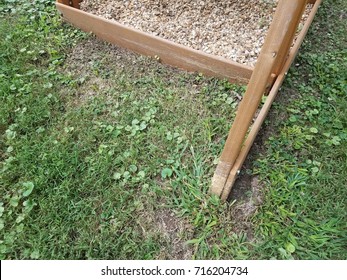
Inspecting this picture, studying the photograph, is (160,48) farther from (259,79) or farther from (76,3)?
(259,79)

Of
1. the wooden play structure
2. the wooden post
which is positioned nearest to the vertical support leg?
the wooden play structure

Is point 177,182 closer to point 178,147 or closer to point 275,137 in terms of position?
point 178,147

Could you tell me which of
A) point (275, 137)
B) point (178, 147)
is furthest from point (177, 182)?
point (275, 137)

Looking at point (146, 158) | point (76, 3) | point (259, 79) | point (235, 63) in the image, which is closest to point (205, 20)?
point (235, 63)

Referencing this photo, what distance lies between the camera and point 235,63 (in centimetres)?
263

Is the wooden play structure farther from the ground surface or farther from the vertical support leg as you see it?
the ground surface

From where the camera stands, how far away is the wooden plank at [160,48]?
267 cm

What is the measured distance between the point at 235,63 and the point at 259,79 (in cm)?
104

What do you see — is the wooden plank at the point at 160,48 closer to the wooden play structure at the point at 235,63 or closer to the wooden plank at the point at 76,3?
the wooden play structure at the point at 235,63

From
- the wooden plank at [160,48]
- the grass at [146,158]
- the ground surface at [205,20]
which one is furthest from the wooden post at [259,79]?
the ground surface at [205,20]

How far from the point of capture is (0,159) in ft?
7.76

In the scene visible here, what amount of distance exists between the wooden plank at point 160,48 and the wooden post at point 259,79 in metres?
0.89

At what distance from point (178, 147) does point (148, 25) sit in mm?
1443

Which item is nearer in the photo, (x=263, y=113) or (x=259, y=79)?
(x=259, y=79)
